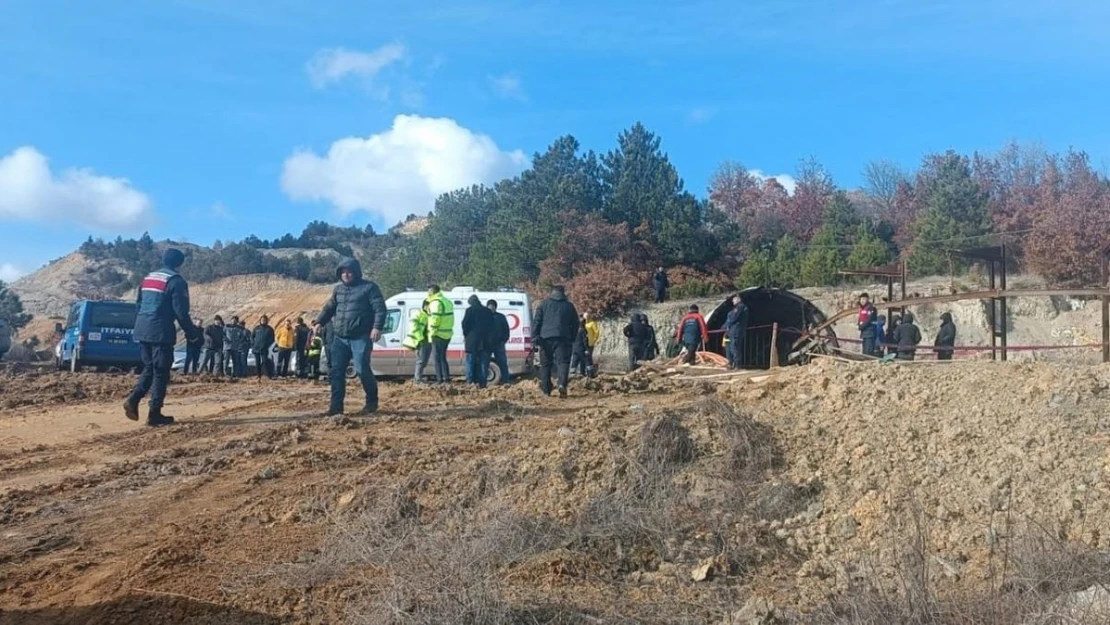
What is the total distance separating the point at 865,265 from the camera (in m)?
33.1

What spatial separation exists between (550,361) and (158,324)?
187 inches

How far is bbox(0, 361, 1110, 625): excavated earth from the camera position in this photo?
4410 mm

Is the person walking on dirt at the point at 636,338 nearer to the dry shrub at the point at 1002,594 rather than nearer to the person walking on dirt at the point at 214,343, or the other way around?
the person walking on dirt at the point at 214,343

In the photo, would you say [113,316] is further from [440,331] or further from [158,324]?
[158,324]

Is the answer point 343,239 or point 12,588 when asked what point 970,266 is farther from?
point 343,239

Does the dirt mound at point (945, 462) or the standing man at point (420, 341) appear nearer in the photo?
the dirt mound at point (945, 462)

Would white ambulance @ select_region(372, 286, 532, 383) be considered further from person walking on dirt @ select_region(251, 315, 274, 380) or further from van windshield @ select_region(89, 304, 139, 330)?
van windshield @ select_region(89, 304, 139, 330)

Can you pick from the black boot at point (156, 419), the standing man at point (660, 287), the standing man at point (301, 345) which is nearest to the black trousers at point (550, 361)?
the black boot at point (156, 419)

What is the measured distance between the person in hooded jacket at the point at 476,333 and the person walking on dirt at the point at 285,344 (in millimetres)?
8587

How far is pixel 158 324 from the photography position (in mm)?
9406

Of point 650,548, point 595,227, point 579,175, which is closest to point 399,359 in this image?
point 650,548

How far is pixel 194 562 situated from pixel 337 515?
91 cm

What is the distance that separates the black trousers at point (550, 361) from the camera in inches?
468

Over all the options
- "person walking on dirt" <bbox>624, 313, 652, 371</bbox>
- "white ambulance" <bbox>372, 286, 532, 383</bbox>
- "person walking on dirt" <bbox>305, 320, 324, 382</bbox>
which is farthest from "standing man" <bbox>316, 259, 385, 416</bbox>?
"person walking on dirt" <bbox>624, 313, 652, 371</bbox>
